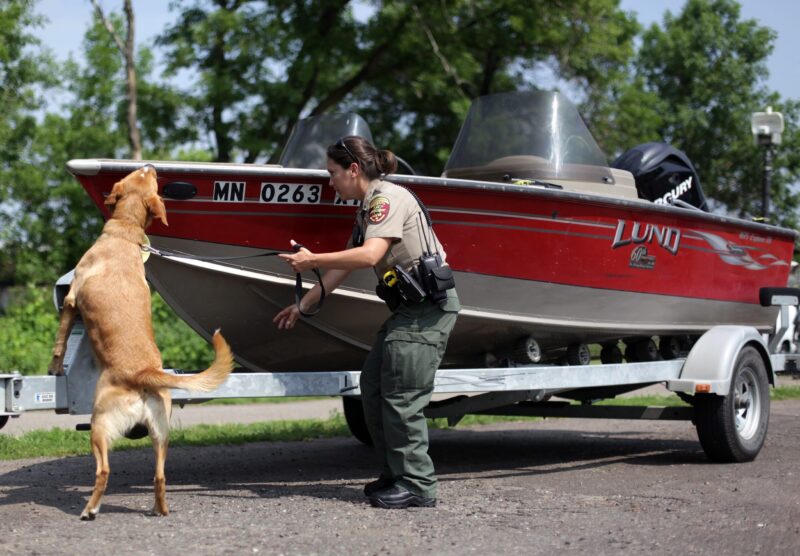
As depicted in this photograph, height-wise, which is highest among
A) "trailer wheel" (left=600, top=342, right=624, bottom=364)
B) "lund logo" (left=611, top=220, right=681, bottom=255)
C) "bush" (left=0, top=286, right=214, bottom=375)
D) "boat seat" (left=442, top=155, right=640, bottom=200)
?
"boat seat" (left=442, top=155, right=640, bottom=200)

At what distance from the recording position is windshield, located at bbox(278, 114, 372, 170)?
7.40m

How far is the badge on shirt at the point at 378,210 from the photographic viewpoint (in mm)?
5215

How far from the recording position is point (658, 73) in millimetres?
41969

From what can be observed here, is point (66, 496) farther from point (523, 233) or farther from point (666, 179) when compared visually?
point (666, 179)

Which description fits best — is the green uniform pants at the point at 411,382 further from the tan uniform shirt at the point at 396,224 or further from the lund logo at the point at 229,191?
the lund logo at the point at 229,191

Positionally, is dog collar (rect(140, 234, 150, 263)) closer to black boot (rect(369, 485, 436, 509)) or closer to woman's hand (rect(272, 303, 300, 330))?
woman's hand (rect(272, 303, 300, 330))

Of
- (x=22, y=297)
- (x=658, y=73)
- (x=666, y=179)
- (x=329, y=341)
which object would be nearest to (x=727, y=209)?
(x=658, y=73)

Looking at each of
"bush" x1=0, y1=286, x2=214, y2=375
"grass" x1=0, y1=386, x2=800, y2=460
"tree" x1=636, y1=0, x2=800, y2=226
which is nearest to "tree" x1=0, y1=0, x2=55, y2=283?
"bush" x1=0, y1=286, x2=214, y2=375

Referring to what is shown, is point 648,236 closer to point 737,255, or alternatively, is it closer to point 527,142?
point 527,142

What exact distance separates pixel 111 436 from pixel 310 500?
131 centimetres

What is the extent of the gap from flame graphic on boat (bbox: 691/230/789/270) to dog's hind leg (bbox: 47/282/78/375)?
4684 millimetres

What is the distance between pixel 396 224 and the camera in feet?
17.1

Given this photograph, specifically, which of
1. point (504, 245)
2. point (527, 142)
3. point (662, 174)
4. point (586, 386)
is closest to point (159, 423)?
point (504, 245)

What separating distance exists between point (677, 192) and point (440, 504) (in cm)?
384
